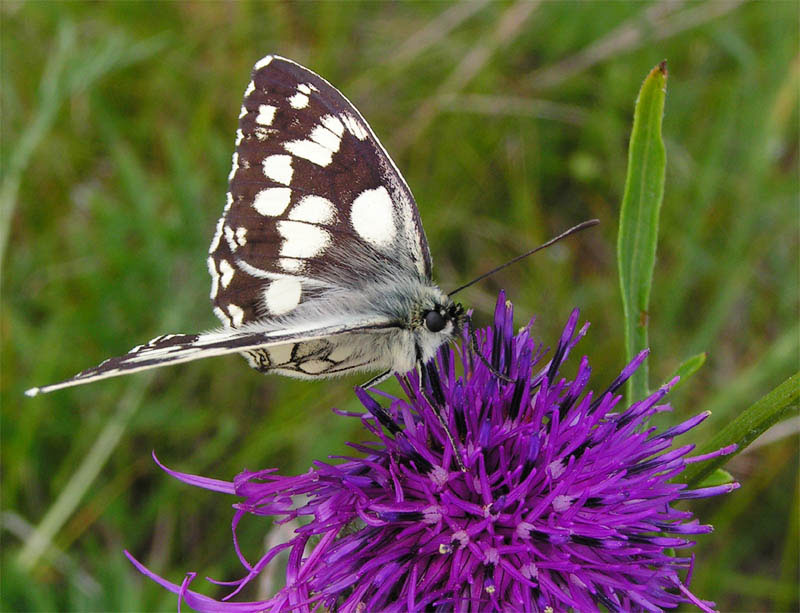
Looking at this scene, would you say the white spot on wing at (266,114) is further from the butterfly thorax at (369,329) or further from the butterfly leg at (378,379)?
the butterfly leg at (378,379)

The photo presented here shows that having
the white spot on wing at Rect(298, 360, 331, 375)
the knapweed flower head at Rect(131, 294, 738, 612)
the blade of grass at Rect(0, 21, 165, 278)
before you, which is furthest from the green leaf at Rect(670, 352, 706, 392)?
the blade of grass at Rect(0, 21, 165, 278)

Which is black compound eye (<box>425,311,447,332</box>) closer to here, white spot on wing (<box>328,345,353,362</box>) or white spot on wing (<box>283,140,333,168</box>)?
white spot on wing (<box>328,345,353,362</box>)

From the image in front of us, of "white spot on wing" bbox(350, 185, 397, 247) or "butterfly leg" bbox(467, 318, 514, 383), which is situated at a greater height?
"white spot on wing" bbox(350, 185, 397, 247)

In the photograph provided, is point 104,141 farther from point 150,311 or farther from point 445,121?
point 445,121

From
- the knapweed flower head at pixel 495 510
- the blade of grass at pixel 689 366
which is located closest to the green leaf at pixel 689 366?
the blade of grass at pixel 689 366

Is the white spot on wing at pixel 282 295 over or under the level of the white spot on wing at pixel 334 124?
under

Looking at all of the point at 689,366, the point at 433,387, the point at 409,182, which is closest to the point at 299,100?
the point at 433,387

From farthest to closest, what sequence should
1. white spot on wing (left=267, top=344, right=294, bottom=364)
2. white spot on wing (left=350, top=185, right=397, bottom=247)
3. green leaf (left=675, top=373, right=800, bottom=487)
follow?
white spot on wing (left=350, top=185, right=397, bottom=247)
white spot on wing (left=267, top=344, right=294, bottom=364)
green leaf (left=675, top=373, right=800, bottom=487)

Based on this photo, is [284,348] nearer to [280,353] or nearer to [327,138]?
[280,353]
